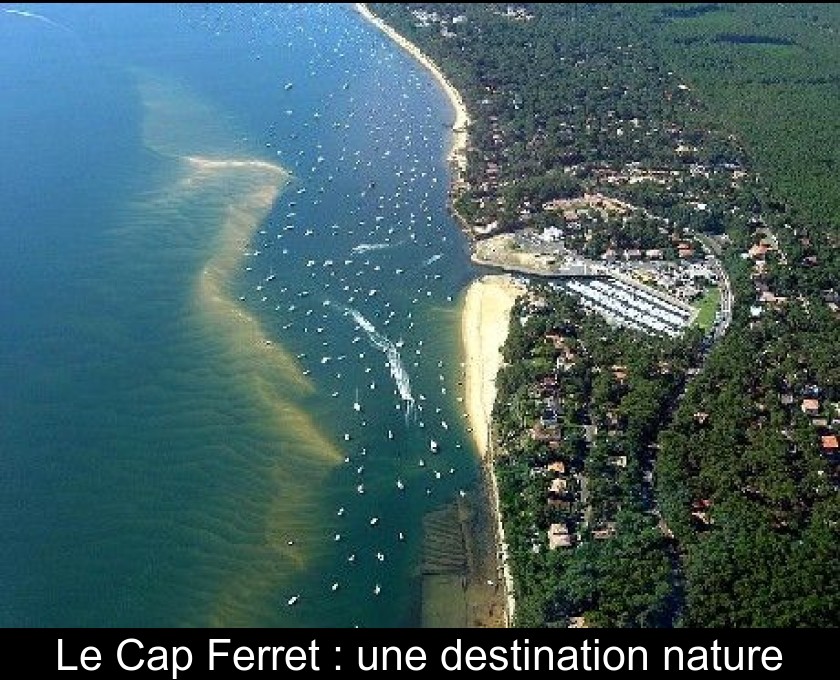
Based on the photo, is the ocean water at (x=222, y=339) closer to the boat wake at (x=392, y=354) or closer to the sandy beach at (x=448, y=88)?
the boat wake at (x=392, y=354)

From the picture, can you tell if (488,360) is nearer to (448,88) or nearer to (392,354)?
(392,354)

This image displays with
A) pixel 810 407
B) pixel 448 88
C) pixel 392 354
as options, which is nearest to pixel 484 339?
pixel 392 354

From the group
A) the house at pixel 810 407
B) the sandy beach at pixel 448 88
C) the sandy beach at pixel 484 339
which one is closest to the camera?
the house at pixel 810 407

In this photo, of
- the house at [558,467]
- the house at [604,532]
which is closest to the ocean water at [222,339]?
the house at [558,467]

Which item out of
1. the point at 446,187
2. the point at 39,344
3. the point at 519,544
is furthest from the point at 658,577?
the point at 446,187

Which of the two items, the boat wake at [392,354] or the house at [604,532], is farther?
the boat wake at [392,354]

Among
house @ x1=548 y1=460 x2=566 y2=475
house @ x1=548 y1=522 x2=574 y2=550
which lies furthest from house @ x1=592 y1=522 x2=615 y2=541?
house @ x1=548 y1=460 x2=566 y2=475

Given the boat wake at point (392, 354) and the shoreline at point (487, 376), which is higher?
the shoreline at point (487, 376)
